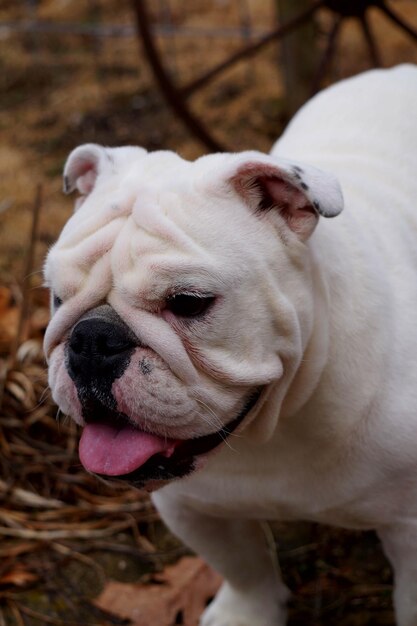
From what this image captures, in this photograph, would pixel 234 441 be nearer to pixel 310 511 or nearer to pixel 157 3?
pixel 310 511

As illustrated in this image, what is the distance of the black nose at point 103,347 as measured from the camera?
68.5 inches

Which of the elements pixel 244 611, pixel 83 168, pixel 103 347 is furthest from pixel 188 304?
pixel 244 611

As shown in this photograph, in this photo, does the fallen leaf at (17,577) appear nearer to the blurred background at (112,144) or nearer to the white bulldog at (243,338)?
the blurred background at (112,144)

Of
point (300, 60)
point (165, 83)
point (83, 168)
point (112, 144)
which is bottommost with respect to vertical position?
point (112, 144)

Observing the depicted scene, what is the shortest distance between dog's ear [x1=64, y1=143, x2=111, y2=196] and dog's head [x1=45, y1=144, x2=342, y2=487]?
0.68 ft

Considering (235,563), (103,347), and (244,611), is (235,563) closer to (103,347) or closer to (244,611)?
(244,611)

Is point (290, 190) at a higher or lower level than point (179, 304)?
higher

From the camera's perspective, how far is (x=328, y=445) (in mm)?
1980

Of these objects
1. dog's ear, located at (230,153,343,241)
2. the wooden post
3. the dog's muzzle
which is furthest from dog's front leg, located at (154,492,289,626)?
the wooden post

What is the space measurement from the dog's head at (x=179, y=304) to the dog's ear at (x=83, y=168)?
8.2 inches

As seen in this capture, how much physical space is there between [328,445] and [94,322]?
1.81 feet

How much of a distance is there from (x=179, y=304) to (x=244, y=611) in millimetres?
1152

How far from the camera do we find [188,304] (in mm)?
1737

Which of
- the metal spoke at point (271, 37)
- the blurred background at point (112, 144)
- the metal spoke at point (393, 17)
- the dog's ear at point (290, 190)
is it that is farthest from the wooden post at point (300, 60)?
the dog's ear at point (290, 190)
